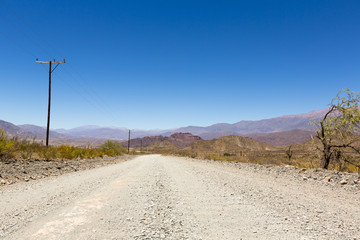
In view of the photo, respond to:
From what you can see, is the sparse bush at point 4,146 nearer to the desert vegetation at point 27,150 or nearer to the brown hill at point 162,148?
the desert vegetation at point 27,150

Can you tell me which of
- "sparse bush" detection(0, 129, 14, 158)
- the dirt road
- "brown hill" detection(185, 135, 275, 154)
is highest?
"sparse bush" detection(0, 129, 14, 158)

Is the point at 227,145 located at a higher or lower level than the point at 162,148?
higher

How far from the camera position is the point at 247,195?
604 centimetres

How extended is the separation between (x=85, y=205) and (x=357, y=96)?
13713 mm

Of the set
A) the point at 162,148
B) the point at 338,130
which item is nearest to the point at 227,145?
the point at 162,148

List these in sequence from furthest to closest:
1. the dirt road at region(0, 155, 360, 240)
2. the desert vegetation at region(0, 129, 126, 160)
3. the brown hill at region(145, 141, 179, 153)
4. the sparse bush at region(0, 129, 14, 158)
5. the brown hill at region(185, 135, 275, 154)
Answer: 1. the brown hill at region(145, 141, 179, 153)
2. the brown hill at region(185, 135, 275, 154)
3. the desert vegetation at region(0, 129, 126, 160)
4. the sparse bush at region(0, 129, 14, 158)
5. the dirt road at region(0, 155, 360, 240)

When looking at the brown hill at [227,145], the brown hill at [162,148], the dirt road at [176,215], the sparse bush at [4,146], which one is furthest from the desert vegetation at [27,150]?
the brown hill at [162,148]

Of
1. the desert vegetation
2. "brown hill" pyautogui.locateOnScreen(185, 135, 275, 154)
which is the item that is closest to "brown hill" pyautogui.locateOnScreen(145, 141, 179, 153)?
"brown hill" pyautogui.locateOnScreen(185, 135, 275, 154)

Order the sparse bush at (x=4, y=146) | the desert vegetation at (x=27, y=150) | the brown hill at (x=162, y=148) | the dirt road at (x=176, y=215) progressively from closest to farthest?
1. the dirt road at (x=176, y=215)
2. the sparse bush at (x=4, y=146)
3. the desert vegetation at (x=27, y=150)
4. the brown hill at (x=162, y=148)

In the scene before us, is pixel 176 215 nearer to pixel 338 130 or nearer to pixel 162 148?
pixel 338 130

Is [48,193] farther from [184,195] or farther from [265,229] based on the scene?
[265,229]

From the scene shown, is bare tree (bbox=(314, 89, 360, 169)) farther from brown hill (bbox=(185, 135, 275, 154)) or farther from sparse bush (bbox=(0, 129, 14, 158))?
brown hill (bbox=(185, 135, 275, 154))

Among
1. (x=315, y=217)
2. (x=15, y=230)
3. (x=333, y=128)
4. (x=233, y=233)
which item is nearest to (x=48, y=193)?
(x=15, y=230)

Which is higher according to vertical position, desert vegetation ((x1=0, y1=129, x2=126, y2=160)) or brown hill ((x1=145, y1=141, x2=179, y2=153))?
desert vegetation ((x1=0, y1=129, x2=126, y2=160))
